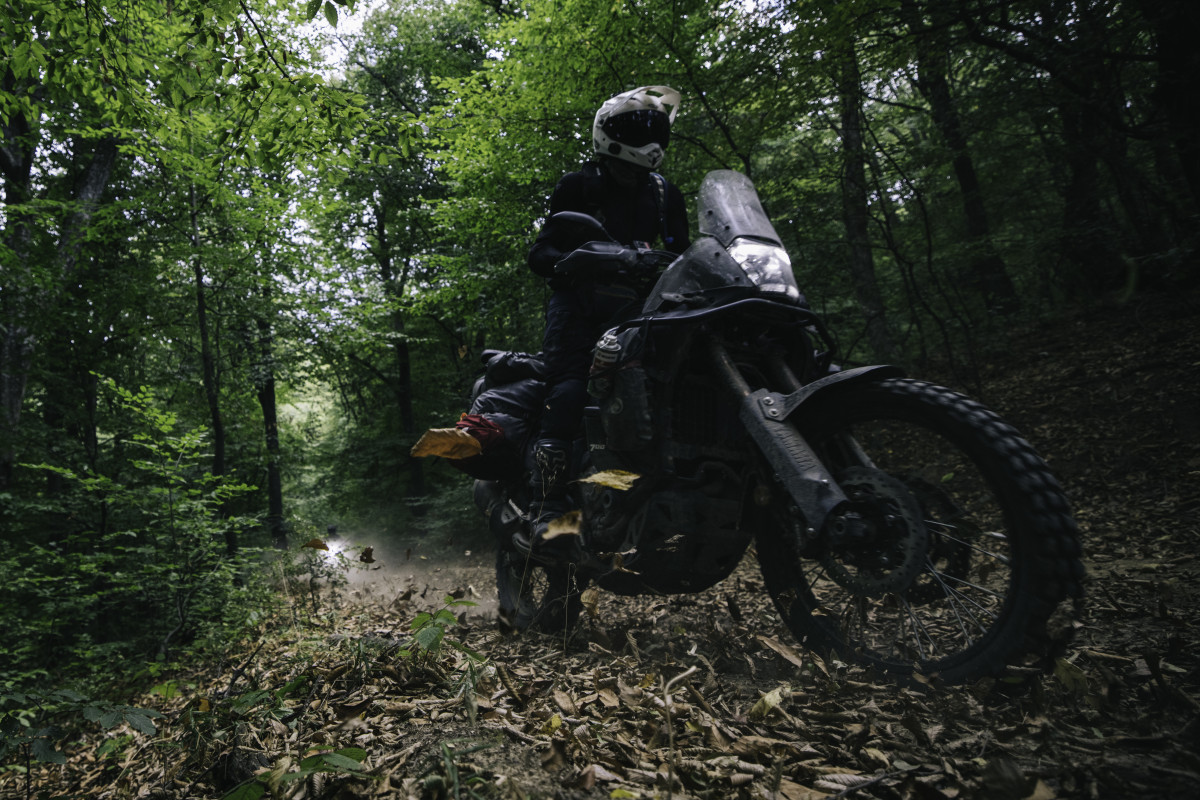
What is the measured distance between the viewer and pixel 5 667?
599 cm

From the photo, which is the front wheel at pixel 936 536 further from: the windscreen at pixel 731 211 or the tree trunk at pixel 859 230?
the tree trunk at pixel 859 230

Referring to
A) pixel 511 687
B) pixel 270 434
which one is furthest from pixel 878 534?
pixel 270 434

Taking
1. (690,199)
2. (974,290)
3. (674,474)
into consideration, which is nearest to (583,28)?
(690,199)

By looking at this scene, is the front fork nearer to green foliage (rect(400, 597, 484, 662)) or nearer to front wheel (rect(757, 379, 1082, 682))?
front wheel (rect(757, 379, 1082, 682))

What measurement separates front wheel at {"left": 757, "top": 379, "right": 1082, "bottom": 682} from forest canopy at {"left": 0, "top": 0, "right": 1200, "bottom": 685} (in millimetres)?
3685

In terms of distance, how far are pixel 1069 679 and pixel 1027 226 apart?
33.6ft

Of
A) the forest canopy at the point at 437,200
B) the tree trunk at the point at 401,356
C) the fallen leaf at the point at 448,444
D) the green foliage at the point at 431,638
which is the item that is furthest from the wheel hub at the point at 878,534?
the tree trunk at the point at 401,356

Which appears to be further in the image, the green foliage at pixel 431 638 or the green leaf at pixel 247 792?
the green foliage at pixel 431 638

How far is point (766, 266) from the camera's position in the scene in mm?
2525

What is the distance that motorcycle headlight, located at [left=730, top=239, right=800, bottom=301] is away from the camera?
2.45 meters

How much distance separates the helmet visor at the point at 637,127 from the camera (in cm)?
330

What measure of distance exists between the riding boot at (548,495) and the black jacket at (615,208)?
3.43 feet

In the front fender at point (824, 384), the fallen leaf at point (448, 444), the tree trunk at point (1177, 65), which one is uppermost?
the tree trunk at point (1177, 65)

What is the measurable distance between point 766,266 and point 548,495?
1.67 m
